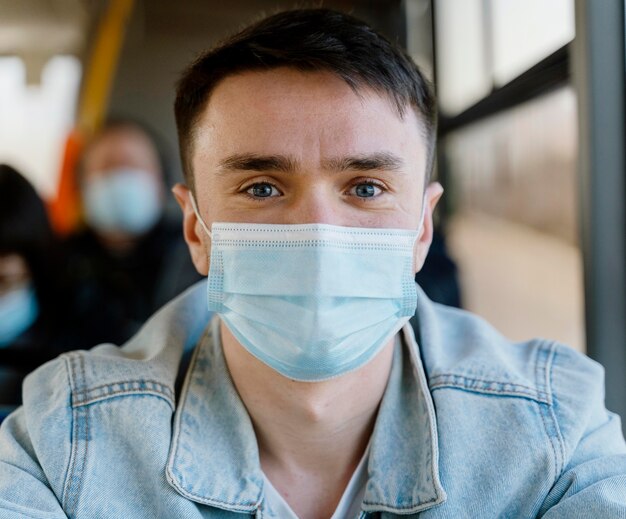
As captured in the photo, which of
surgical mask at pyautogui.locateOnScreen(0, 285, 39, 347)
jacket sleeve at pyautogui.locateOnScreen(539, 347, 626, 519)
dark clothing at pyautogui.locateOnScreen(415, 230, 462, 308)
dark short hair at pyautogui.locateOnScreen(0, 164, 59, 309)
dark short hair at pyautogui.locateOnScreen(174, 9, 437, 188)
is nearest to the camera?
jacket sleeve at pyautogui.locateOnScreen(539, 347, 626, 519)

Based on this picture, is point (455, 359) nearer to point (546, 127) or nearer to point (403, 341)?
point (403, 341)

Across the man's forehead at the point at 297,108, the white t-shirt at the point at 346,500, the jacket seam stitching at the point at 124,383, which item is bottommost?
the white t-shirt at the point at 346,500

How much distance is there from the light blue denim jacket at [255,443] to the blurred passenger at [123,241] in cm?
244

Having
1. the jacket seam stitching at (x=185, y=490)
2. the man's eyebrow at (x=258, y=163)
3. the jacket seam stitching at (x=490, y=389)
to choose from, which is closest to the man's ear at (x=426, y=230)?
the jacket seam stitching at (x=490, y=389)

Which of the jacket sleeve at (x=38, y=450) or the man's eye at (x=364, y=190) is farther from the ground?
the man's eye at (x=364, y=190)

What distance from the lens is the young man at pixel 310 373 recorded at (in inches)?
54.5

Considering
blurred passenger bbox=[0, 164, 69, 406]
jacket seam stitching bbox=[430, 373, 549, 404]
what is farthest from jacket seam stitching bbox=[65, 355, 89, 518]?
blurred passenger bbox=[0, 164, 69, 406]

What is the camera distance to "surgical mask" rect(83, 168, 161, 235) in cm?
419

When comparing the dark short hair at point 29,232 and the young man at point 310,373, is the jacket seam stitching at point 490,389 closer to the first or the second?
the young man at point 310,373

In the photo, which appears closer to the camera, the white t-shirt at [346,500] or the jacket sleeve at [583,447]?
the jacket sleeve at [583,447]

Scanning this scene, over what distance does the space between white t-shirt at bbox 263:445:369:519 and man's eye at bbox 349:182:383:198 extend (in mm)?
517

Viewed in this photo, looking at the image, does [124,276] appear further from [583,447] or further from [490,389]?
[583,447]

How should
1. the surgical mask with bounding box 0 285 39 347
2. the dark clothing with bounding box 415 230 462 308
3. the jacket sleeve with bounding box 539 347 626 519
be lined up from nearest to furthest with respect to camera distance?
the jacket sleeve with bounding box 539 347 626 519 → the dark clothing with bounding box 415 230 462 308 → the surgical mask with bounding box 0 285 39 347

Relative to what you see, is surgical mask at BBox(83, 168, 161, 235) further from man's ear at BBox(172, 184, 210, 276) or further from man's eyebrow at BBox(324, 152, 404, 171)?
man's eyebrow at BBox(324, 152, 404, 171)
